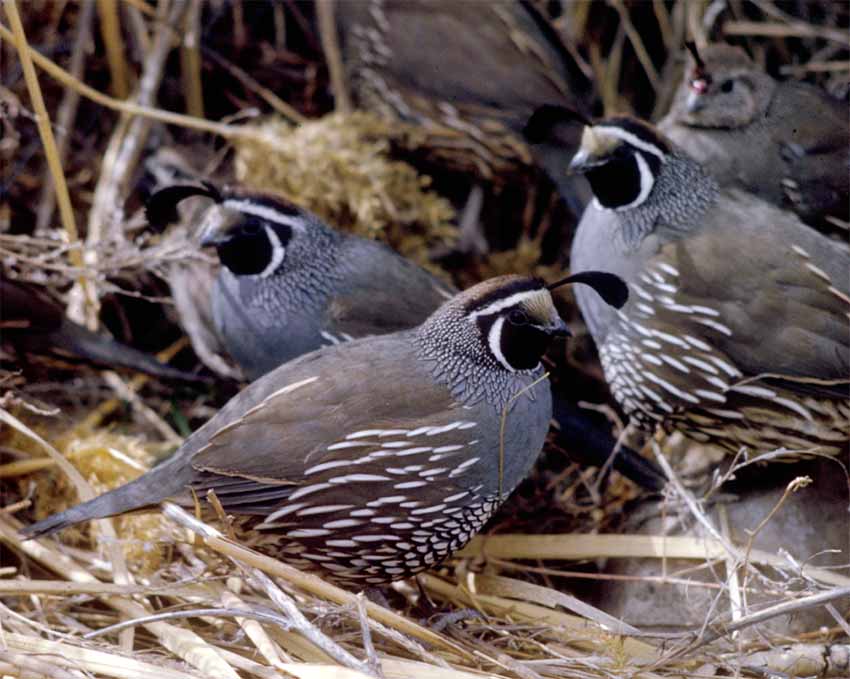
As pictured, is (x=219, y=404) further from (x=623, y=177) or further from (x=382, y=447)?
(x=623, y=177)

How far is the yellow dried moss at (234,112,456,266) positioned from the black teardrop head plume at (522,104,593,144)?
0.64 m

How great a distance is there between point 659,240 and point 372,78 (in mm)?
1613

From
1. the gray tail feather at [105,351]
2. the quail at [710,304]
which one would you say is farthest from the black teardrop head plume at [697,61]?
the gray tail feather at [105,351]

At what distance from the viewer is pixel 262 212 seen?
11.2 feet

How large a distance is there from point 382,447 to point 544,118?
1270 mm

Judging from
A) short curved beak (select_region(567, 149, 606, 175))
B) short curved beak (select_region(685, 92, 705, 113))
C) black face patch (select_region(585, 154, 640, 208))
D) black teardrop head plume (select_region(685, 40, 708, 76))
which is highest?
black teardrop head plume (select_region(685, 40, 708, 76))

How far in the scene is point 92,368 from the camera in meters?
3.58

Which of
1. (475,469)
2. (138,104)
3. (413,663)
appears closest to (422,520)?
(475,469)

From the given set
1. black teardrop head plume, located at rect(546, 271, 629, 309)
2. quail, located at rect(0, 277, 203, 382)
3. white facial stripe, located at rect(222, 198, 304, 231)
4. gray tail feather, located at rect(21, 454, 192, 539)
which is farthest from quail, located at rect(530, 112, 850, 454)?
quail, located at rect(0, 277, 203, 382)

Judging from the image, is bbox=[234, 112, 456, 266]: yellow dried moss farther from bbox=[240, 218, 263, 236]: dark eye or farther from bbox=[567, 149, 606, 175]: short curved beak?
bbox=[567, 149, 606, 175]: short curved beak

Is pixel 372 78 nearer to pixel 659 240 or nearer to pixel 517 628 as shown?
pixel 659 240

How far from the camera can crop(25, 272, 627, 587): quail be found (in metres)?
2.66

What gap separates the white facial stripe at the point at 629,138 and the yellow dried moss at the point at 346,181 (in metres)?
0.91

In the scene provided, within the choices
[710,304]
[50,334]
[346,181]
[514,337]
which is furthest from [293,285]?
[710,304]
